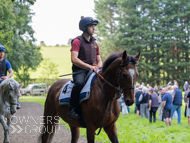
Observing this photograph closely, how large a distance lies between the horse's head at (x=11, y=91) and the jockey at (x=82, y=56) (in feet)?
10.1

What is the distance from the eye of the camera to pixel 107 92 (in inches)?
227

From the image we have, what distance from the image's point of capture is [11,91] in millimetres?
8891

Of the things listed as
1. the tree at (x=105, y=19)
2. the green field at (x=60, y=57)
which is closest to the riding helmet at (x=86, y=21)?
the tree at (x=105, y=19)

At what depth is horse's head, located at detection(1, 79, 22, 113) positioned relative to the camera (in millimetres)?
8805

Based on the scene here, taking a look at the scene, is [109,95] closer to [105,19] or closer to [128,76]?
[128,76]

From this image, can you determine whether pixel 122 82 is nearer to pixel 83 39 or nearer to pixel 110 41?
pixel 83 39

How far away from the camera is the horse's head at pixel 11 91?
28.9 feet

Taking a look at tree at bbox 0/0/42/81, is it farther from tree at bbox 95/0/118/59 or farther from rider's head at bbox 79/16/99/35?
tree at bbox 95/0/118/59

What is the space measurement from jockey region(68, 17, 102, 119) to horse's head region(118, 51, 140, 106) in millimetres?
918

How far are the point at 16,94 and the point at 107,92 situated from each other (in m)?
4.13

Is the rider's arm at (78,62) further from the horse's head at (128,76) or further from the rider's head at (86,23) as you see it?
the horse's head at (128,76)

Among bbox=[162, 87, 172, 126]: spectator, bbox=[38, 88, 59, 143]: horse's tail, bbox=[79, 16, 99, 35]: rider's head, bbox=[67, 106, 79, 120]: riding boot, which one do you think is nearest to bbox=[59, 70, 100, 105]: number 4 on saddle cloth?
bbox=[67, 106, 79, 120]: riding boot

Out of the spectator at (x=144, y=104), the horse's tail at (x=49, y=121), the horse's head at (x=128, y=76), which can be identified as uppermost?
the horse's head at (x=128, y=76)

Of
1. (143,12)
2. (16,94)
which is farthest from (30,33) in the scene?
(16,94)
